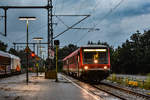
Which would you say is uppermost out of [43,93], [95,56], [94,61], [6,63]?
[6,63]

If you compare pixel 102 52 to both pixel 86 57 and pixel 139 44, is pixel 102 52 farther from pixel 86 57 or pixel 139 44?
pixel 139 44

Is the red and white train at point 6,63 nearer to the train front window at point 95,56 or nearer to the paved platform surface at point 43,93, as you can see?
the train front window at point 95,56

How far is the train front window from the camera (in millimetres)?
25028

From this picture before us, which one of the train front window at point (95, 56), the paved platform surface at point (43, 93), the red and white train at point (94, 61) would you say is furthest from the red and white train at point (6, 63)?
the paved platform surface at point (43, 93)

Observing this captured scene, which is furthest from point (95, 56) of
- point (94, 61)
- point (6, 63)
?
point (6, 63)

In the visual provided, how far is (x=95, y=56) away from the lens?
25.2m

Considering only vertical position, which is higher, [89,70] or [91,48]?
[91,48]

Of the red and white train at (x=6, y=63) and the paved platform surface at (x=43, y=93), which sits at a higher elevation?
the red and white train at (x=6, y=63)

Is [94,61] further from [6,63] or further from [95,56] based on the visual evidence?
[6,63]

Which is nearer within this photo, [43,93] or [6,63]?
[43,93]

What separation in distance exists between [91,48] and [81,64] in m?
1.54

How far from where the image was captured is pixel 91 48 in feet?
83.3

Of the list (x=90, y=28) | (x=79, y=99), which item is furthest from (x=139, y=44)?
(x=79, y=99)

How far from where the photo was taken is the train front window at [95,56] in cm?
2503
